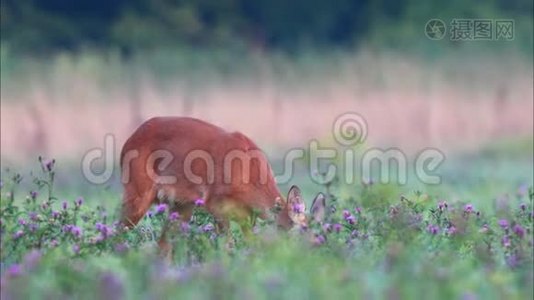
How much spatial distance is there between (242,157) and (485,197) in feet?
12.4

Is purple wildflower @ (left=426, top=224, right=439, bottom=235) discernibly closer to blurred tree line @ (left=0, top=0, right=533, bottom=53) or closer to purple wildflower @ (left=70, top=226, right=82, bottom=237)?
purple wildflower @ (left=70, top=226, right=82, bottom=237)

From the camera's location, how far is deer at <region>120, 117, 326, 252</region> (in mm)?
10641

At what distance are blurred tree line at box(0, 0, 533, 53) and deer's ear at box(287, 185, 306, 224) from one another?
27.5 ft

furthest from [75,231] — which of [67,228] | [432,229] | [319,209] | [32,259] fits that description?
[432,229]

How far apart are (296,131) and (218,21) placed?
2.00 metres

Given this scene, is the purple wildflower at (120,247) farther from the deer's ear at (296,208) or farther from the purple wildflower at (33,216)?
the deer's ear at (296,208)

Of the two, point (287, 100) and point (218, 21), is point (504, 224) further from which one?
point (218, 21)

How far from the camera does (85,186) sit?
1511cm

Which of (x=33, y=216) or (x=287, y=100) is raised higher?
(x=287, y=100)

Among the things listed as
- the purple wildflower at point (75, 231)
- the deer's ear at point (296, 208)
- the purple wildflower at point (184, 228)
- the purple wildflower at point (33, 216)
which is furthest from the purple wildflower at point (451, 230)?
the purple wildflower at point (33, 216)

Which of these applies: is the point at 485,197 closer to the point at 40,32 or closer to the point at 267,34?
the point at 267,34

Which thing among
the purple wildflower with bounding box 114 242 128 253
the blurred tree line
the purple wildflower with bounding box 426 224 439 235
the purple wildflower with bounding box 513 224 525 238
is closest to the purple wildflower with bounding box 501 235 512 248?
the purple wildflower with bounding box 513 224 525 238

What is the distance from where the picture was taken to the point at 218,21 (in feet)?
61.1

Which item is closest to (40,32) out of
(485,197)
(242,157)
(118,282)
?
(485,197)
